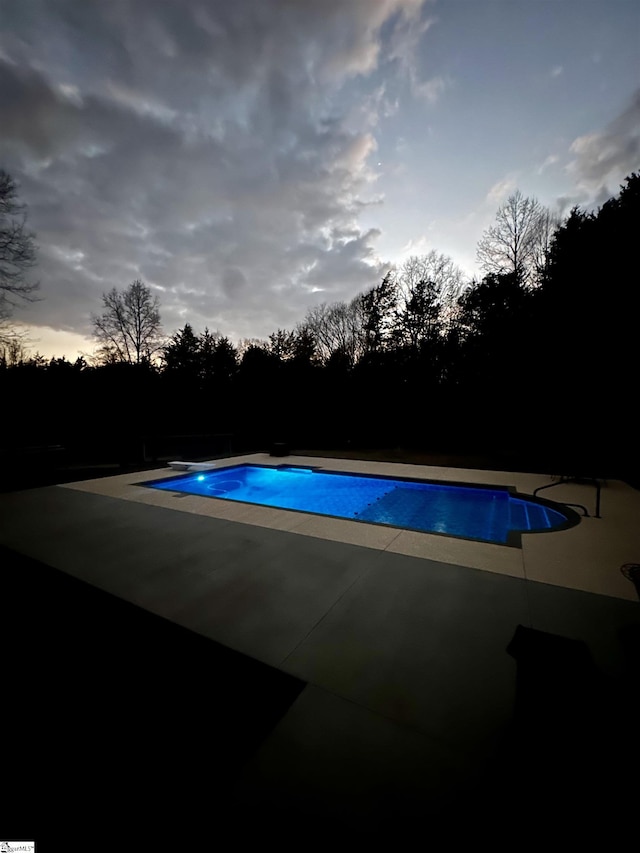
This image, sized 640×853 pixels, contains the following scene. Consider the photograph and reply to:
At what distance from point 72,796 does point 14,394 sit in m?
15.5

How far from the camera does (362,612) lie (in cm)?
220

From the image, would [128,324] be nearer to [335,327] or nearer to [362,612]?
[335,327]

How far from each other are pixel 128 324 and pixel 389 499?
658 inches

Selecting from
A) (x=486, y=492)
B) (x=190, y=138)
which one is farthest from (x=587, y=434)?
(x=190, y=138)

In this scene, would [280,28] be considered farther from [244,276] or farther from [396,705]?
[244,276]

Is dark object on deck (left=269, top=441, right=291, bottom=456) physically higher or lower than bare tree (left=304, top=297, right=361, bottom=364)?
lower

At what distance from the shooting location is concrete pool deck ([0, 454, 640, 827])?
1205mm

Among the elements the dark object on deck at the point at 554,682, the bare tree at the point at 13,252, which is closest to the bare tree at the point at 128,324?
the bare tree at the point at 13,252

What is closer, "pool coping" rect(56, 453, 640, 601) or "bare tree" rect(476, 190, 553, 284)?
"pool coping" rect(56, 453, 640, 601)

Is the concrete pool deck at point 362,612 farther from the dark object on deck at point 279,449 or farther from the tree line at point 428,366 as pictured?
the tree line at point 428,366

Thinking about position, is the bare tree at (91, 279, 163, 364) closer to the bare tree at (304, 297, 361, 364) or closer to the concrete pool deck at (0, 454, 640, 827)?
the bare tree at (304, 297, 361, 364)

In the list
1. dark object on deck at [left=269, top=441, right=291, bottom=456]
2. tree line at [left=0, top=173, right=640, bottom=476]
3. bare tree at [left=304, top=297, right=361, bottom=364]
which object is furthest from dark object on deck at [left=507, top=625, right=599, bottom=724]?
bare tree at [left=304, top=297, right=361, bottom=364]

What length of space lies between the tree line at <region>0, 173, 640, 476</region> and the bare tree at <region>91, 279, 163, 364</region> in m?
0.06

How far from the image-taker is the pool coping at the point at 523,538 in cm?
273
